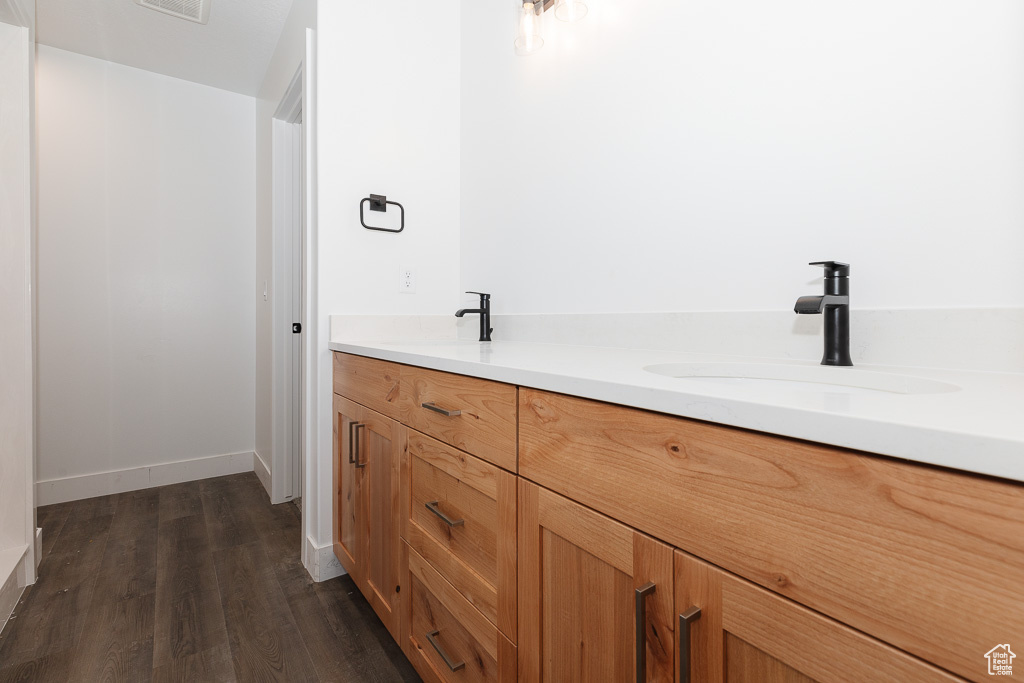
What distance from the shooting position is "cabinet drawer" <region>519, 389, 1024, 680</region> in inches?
14.0

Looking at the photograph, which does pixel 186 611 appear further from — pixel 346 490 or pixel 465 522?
pixel 465 522

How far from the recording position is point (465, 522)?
98cm

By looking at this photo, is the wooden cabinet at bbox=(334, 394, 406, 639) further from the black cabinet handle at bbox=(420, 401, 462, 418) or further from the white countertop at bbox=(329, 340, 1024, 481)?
the white countertop at bbox=(329, 340, 1024, 481)

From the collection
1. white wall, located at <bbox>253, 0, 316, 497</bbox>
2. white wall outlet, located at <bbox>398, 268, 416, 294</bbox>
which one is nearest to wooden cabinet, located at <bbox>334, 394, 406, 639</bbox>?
white wall outlet, located at <bbox>398, 268, 416, 294</bbox>

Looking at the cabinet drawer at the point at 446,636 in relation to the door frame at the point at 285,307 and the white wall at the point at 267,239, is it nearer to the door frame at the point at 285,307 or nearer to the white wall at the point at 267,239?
the door frame at the point at 285,307

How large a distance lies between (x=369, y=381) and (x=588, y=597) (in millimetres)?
966

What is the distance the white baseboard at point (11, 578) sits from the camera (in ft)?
4.96

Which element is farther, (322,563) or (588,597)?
(322,563)

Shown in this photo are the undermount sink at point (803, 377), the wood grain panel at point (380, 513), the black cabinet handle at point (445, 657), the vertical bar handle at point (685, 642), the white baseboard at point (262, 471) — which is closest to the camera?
the vertical bar handle at point (685, 642)

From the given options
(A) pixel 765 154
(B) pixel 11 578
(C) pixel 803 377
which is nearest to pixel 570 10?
(A) pixel 765 154

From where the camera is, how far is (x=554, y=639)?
0.76 metres

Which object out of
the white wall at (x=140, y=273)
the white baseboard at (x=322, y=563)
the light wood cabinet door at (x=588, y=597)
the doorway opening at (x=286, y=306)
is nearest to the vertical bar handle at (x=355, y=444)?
the white baseboard at (x=322, y=563)

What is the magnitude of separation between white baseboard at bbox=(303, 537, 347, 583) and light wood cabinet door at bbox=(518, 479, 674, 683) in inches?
48.3

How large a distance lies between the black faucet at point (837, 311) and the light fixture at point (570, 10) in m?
1.09
